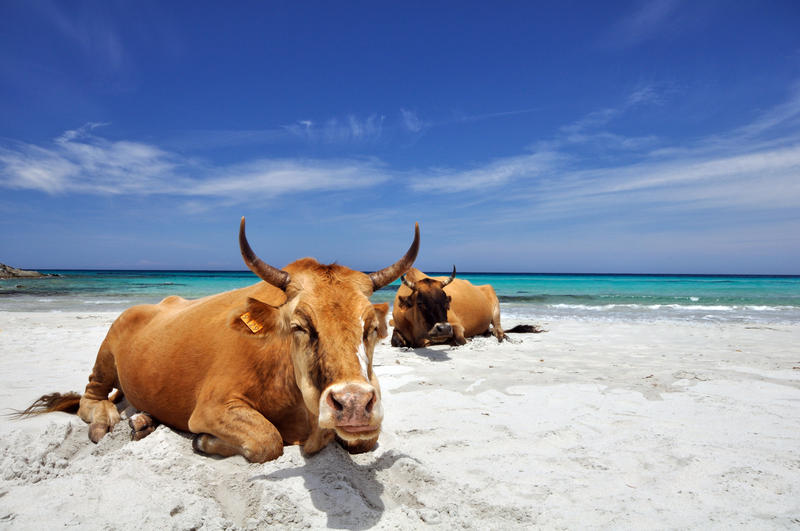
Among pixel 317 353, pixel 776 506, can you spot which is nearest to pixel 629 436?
pixel 776 506

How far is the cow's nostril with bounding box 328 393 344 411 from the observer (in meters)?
2.12

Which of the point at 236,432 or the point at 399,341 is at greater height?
the point at 236,432

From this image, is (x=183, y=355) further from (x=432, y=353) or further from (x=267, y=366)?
(x=432, y=353)

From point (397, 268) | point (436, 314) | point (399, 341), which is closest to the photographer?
point (397, 268)

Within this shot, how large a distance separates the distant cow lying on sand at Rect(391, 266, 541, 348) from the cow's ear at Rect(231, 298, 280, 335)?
18.0 ft

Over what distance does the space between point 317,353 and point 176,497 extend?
103 cm

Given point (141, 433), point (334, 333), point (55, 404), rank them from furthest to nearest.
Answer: point (55, 404)
point (141, 433)
point (334, 333)

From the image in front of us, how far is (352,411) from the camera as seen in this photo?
2086 mm

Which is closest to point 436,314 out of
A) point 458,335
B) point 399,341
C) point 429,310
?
point 429,310

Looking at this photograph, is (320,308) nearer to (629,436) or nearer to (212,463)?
(212,463)

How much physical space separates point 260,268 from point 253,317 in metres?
0.33

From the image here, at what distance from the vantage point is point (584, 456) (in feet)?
10.00

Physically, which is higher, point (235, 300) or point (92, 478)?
point (235, 300)

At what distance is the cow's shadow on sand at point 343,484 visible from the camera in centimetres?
224
